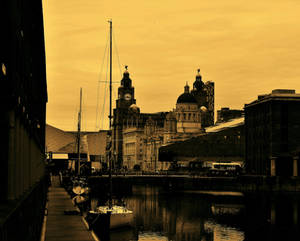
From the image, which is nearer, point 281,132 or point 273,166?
point 273,166

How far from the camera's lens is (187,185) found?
6245 inches

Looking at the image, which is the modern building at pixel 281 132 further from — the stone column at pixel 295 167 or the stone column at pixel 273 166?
the stone column at pixel 295 167

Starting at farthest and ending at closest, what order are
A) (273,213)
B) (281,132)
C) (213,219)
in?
(281,132)
(273,213)
(213,219)

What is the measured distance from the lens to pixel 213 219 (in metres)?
87.4

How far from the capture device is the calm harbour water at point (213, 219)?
67.4 meters

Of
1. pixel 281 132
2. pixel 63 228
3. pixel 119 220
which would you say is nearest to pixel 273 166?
pixel 281 132

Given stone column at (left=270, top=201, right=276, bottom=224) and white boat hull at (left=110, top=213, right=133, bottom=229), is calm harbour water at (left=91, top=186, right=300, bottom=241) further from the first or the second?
white boat hull at (left=110, top=213, right=133, bottom=229)

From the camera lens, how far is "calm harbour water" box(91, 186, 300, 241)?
221 feet

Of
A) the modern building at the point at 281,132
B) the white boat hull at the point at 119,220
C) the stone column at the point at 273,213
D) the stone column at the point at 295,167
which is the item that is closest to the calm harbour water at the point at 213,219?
the stone column at the point at 273,213

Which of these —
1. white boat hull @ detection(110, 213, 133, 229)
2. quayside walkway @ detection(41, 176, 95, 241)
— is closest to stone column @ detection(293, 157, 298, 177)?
white boat hull @ detection(110, 213, 133, 229)

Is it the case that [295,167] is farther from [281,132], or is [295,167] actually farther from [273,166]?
[281,132]

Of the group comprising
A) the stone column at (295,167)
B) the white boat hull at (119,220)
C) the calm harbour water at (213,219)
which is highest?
the stone column at (295,167)

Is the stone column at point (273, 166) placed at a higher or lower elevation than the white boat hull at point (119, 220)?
higher

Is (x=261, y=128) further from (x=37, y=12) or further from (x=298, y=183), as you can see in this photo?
(x=37, y=12)
